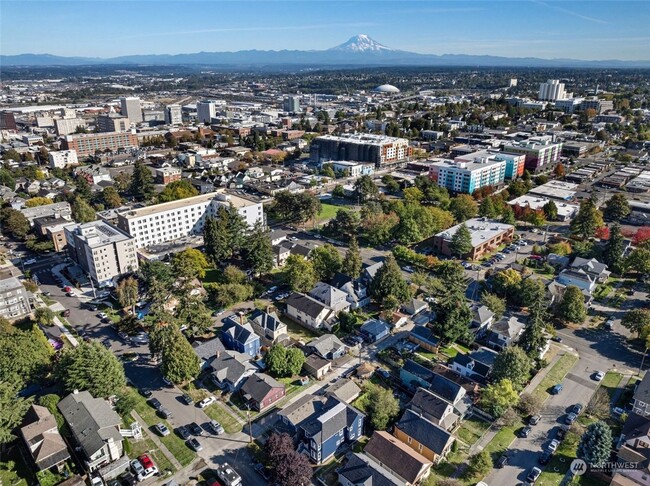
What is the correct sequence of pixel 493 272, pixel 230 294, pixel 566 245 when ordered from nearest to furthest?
pixel 230 294 < pixel 493 272 < pixel 566 245

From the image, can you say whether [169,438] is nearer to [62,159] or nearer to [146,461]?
[146,461]

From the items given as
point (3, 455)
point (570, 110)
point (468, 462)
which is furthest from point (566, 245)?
point (570, 110)

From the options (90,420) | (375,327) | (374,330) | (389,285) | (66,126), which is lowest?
(374,330)

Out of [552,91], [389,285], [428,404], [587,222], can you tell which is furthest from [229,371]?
[552,91]

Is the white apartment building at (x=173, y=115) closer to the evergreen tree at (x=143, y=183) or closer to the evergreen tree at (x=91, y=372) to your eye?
the evergreen tree at (x=143, y=183)

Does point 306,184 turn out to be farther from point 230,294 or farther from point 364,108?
point 364,108

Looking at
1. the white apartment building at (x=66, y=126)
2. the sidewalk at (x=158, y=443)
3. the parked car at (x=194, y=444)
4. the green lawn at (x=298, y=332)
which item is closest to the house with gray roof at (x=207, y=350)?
A: the sidewalk at (x=158, y=443)
